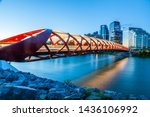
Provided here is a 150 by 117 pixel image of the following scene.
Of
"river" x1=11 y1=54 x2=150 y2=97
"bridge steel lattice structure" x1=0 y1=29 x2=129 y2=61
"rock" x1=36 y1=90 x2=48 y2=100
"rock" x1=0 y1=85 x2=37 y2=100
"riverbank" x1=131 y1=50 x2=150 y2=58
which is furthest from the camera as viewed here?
"riverbank" x1=131 y1=50 x2=150 y2=58

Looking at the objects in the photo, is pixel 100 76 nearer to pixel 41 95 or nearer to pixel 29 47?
pixel 29 47

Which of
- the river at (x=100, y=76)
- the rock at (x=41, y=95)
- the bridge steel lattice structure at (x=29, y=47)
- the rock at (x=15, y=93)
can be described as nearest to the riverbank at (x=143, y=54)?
the river at (x=100, y=76)

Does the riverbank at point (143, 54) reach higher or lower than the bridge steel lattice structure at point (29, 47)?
lower

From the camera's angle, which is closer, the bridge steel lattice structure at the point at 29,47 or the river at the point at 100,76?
the bridge steel lattice structure at the point at 29,47

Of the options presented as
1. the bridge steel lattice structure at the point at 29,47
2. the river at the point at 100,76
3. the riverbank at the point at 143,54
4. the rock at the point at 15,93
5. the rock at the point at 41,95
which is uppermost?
the bridge steel lattice structure at the point at 29,47

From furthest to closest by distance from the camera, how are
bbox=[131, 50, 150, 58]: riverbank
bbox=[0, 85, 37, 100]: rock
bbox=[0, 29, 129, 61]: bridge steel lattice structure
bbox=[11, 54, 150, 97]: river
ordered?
bbox=[131, 50, 150, 58]: riverbank, bbox=[11, 54, 150, 97]: river, bbox=[0, 29, 129, 61]: bridge steel lattice structure, bbox=[0, 85, 37, 100]: rock

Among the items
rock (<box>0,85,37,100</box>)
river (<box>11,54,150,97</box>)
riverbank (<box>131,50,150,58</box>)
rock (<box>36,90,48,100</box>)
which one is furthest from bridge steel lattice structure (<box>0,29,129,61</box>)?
riverbank (<box>131,50,150,58</box>)

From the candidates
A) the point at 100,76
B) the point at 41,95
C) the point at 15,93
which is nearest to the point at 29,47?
the point at 41,95

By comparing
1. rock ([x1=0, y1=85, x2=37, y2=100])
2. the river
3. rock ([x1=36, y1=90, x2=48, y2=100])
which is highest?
rock ([x1=0, y1=85, x2=37, y2=100])

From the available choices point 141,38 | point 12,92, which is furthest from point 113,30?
point 12,92

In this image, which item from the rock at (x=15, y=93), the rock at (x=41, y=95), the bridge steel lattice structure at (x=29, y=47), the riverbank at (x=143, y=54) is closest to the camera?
the rock at (x=15, y=93)

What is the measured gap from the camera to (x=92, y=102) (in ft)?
7.03

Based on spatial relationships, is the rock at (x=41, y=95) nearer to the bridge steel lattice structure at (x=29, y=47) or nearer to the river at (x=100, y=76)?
the bridge steel lattice structure at (x=29, y=47)

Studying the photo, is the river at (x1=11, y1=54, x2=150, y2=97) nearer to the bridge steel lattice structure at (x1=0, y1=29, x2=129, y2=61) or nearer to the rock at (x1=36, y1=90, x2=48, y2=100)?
the bridge steel lattice structure at (x1=0, y1=29, x2=129, y2=61)
